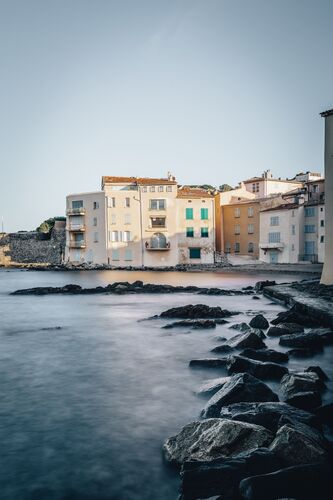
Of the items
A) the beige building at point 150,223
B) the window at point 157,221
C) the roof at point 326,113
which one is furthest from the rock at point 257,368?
the window at point 157,221

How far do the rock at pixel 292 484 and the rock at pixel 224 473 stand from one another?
0.56 ft

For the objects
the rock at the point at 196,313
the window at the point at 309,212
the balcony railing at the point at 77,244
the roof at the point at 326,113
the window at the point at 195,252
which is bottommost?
the rock at the point at 196,313

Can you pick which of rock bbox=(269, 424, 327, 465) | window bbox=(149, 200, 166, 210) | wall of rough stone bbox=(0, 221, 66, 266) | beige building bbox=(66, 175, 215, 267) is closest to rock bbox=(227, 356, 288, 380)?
rock bbox=(269, 424, 327, 465)

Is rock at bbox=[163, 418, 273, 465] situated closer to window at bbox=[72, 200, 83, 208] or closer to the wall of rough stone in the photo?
window at bbox=[72, 200, 83, 208]

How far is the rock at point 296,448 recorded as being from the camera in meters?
4.67

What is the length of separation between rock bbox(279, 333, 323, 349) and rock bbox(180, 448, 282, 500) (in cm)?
717

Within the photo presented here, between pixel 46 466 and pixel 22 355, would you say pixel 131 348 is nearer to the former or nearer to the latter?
pixel 22 355

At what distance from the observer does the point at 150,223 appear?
55594 millimetres

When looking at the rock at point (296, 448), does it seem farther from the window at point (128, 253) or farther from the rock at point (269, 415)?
the window at point (128, 253)

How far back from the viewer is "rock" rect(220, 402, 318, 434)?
18.4 ft

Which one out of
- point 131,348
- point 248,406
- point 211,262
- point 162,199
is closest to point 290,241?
point 211,262

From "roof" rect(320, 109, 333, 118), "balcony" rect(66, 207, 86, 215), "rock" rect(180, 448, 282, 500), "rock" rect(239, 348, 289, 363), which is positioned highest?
"roof" rect(320, 109, 333, 118)

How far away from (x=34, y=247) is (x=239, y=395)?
67.5 meters

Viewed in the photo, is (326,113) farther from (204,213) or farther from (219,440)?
(204,213)
